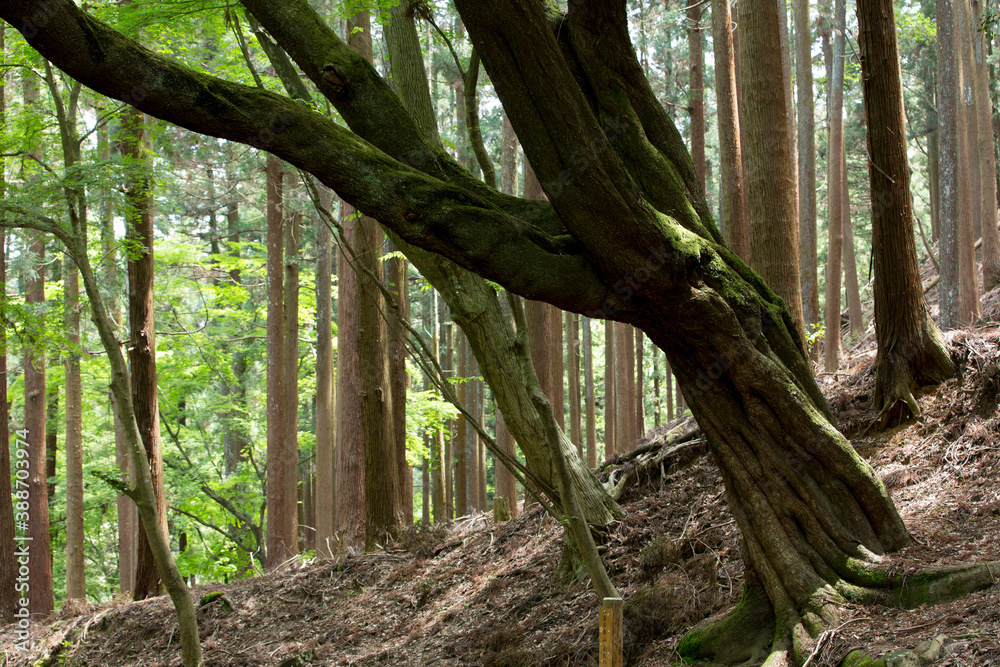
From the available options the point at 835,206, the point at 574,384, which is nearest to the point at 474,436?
the point at 574,384

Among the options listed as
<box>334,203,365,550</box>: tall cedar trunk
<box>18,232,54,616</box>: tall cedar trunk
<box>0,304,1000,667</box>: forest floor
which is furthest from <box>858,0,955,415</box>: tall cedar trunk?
<box>18,232,54,616</box>: tall cedar trunk

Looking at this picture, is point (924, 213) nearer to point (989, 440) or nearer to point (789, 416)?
point (989, 440)

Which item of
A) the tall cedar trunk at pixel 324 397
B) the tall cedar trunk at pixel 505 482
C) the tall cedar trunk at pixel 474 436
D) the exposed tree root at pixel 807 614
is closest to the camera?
the exposed tree root at pixel 807 614

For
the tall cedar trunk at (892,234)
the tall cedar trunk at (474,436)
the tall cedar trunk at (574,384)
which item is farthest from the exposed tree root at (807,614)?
the tall cedar trunk at (574,384)

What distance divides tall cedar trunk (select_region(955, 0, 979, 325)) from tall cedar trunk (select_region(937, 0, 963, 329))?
241mm

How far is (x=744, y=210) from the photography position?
964 cm

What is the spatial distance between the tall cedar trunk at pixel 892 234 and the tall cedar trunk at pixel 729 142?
242 centimetres

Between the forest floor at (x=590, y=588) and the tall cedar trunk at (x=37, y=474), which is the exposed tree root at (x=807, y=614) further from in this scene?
the tall cedar trunk at (x=37, y=474)

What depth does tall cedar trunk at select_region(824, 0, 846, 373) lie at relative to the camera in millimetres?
11930

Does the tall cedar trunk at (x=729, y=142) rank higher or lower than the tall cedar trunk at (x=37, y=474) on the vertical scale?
higher

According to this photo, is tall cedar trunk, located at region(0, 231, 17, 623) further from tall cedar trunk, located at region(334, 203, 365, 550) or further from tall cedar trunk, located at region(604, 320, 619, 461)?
tall cedar trunk, located at region(604, 320, 619, 461)

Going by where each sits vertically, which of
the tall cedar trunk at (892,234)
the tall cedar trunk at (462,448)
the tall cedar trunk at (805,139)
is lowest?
the tall cedar trunk at (462,448)

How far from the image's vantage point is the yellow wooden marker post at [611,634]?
2743 mm

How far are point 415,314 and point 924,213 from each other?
25985 millimetres
